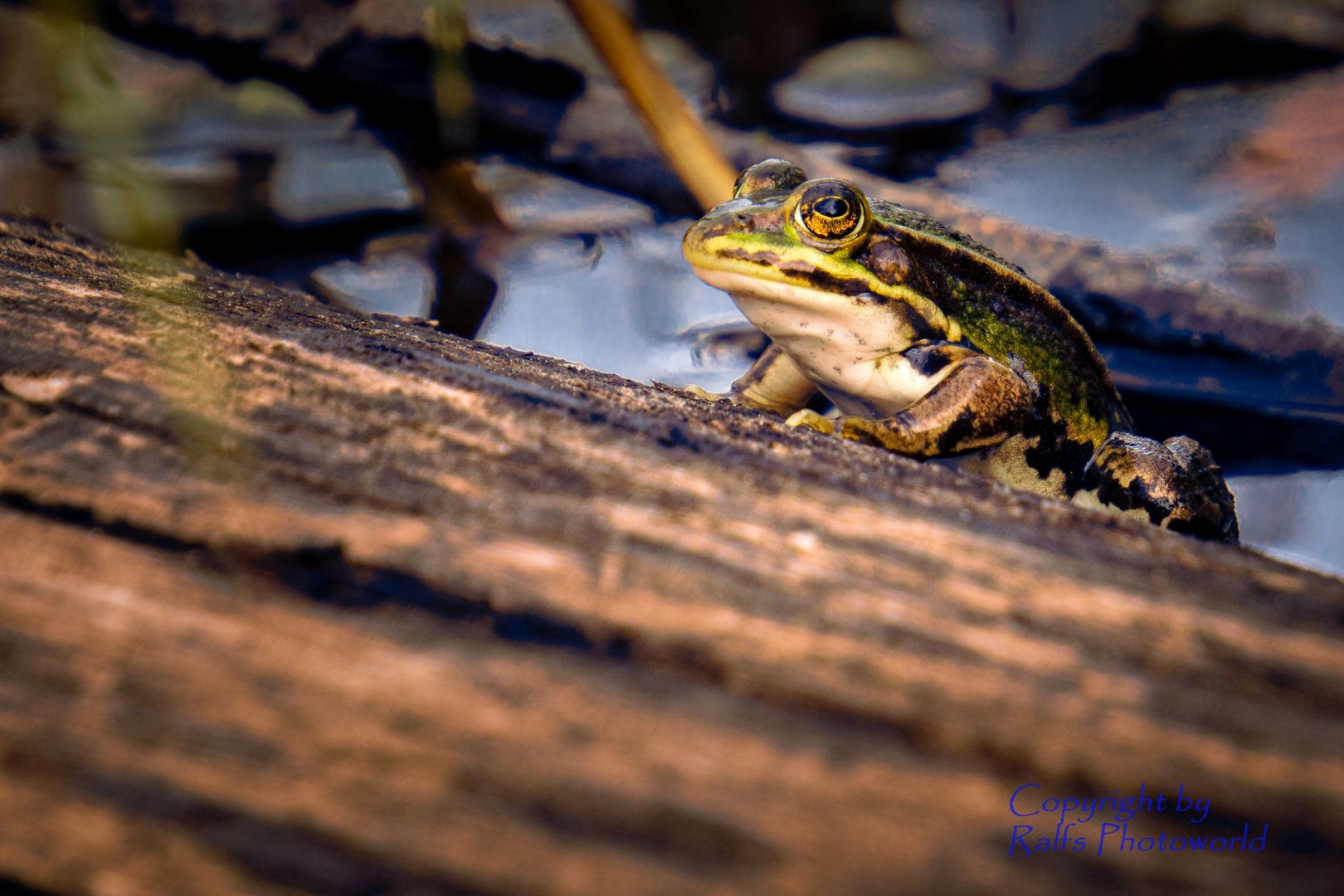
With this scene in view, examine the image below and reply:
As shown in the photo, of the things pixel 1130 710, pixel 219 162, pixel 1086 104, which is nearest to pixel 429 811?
pixel 1130 710

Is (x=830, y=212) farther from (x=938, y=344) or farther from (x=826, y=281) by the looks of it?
(x=938, y=344)

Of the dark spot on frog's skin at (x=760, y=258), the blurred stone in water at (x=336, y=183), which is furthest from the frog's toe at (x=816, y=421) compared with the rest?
the blurred stone in water at (x=336, y=183)

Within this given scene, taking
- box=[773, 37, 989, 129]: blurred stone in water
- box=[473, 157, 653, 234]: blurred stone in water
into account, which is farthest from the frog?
box=[773, 37, 989, 129]: blurred stone in water

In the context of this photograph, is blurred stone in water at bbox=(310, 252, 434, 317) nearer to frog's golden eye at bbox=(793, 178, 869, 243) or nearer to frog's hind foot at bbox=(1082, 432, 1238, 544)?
frog's golden eye at bbox=(793, 178, 869, 243)

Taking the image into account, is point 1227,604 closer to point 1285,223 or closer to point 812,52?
point 1285,223

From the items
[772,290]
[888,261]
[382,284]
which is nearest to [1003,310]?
[888,261]

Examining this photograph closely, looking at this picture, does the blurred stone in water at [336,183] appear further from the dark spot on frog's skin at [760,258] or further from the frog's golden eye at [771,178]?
the dark spot on frog's skin at [760,258]
